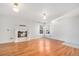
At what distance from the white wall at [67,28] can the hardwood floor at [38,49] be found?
0.19 metres

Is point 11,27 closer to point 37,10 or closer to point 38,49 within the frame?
point 37,10

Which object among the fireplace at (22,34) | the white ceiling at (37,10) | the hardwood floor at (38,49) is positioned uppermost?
the white ceiling at (37,10)

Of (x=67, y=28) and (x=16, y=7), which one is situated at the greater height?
(x=16, y=7)

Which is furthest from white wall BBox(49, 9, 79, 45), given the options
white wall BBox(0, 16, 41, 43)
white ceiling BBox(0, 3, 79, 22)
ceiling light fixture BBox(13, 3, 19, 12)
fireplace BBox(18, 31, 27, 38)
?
ceiling light fixture BBox(13, 3, 19, 12)

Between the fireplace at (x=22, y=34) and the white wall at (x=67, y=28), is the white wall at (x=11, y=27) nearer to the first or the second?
the fireplace at (x=22, y=34)

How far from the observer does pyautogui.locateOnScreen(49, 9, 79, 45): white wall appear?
214cm

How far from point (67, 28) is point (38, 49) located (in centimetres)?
97

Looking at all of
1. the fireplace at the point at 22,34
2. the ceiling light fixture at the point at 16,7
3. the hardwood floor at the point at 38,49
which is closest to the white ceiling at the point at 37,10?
the ceiling light fixture at the point at 16,7

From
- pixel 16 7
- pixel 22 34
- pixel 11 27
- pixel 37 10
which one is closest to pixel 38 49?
pixel 22 34

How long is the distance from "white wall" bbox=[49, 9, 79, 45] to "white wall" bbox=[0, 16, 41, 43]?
0.49 m

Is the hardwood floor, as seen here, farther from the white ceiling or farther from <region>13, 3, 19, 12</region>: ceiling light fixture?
<region>13, 3, 19, 12</region>: ceiling light fixture

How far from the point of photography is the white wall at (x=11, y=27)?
2.10 meters

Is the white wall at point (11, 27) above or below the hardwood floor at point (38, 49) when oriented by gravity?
above

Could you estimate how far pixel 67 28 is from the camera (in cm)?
225
